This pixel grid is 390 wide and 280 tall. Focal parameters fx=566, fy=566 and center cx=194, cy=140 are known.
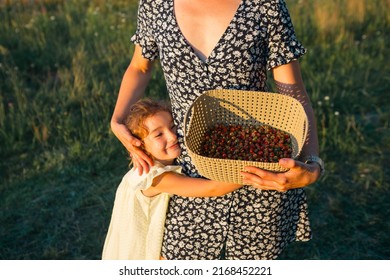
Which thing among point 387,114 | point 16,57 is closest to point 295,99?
point 387,114

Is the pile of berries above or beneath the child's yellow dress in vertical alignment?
above

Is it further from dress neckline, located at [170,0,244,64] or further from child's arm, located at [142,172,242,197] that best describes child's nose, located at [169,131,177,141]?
dress neckline, located at [170,0,244,64]

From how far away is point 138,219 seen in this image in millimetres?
2389

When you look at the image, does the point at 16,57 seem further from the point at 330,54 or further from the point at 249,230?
the point at 249,230

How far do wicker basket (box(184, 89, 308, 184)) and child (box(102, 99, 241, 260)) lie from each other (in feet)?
0.64

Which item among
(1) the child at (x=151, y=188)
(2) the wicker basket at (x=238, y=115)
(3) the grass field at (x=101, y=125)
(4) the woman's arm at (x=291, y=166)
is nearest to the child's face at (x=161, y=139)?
(1) the child at (x=151, y=188)

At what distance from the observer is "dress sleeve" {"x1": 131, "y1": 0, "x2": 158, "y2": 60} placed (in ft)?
7.17

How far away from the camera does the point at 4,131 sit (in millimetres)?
4816

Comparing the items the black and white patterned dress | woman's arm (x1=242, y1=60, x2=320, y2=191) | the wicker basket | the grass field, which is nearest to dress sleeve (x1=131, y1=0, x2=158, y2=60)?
the black and white patterned dress

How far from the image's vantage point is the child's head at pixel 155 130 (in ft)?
7.27

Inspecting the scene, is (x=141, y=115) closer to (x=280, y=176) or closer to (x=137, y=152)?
(x=137, y=152)

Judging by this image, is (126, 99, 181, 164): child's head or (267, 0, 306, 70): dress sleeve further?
(126, 99, 181, 164): child's head

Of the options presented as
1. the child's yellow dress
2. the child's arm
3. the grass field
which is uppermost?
the child's arm

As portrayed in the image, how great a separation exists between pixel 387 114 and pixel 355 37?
1708mm
